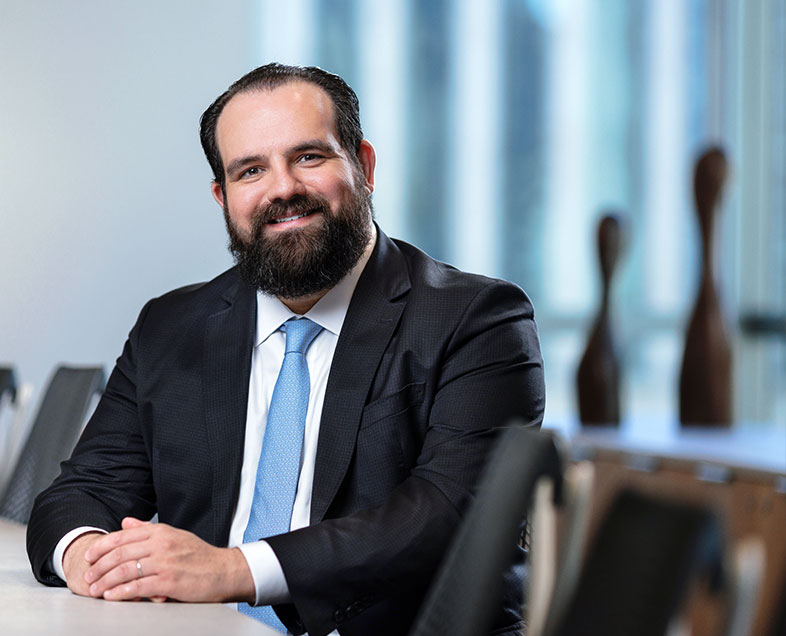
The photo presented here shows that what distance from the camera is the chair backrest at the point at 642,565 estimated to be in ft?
1.74

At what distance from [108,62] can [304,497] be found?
8.05 feet

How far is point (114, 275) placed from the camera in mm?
3723

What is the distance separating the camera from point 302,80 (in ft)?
6.51

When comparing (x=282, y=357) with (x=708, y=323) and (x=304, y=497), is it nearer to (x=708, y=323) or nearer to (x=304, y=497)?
(x=304, y=497)

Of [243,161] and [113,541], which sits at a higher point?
[243,161]

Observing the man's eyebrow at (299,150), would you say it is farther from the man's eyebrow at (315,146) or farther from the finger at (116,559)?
the finger at (116,559)

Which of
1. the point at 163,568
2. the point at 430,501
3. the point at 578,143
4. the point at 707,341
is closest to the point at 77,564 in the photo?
the point at 163,568

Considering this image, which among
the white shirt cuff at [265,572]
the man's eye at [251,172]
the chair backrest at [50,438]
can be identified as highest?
the man's eye at [251,172]

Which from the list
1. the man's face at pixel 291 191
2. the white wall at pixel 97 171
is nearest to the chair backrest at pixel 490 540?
the man's face at pixel 291 191

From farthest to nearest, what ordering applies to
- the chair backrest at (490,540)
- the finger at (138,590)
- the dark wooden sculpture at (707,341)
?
the dark wooden sculpture at (707,341), the finger at (138,590), the chair backrest at (490,540)

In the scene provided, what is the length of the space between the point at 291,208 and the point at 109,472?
1.88ft

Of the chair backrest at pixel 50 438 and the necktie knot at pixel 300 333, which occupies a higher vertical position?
the necktie knot at pixel 300 333

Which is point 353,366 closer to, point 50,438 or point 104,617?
point 104,617

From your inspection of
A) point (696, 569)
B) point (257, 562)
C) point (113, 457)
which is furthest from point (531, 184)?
point (696, 569)
